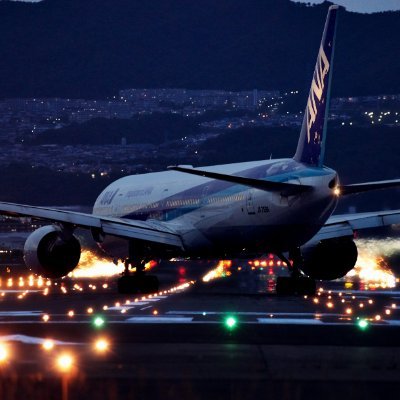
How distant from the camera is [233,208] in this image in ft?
132

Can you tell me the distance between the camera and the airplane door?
39.2m

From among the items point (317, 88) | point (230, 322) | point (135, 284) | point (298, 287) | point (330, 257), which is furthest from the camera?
point (330, 257)

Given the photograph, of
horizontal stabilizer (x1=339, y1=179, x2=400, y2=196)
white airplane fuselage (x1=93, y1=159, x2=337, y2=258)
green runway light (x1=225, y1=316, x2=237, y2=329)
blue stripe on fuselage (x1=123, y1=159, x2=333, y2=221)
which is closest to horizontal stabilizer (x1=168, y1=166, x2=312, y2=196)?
white airplane fuselage (x1=93, y1=159, x2=337, y2=258)

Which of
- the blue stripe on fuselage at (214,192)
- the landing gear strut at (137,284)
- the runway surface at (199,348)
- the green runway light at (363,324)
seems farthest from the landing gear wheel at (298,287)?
the green runway light at (363,324)

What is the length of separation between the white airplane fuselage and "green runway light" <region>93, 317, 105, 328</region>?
1124cm

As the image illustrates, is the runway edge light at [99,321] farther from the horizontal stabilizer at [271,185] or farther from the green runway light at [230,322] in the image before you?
the horizontal stabilizer at [271,185]

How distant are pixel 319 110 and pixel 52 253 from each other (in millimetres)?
9815

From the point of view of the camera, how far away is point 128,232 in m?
40.9

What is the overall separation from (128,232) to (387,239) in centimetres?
1962

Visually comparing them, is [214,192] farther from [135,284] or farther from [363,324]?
[363,324]

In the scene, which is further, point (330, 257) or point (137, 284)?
point (330, 257)

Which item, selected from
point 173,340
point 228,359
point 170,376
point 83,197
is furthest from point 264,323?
point 83,197

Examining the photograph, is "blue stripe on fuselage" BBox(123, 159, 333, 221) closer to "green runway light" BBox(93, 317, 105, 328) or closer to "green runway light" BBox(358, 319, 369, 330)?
"green runway light" BBox(358, 319, 369, 330)

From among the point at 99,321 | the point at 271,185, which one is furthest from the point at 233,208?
the point at 99,321
